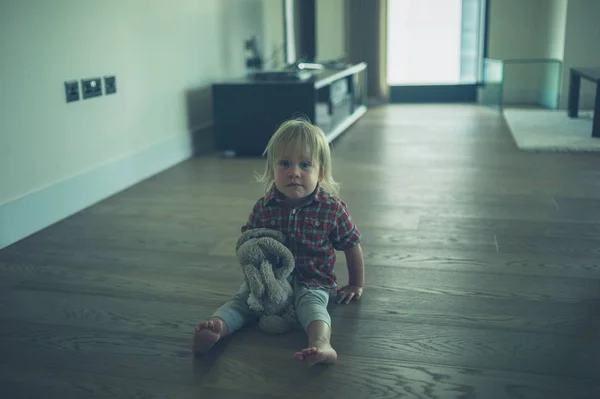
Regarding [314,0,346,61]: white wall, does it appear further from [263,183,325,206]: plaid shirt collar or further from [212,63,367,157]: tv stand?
[263,183,325,206]: plaid shirt collar

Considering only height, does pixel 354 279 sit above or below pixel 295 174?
below

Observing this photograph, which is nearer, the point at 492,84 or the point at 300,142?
the point at 300,142

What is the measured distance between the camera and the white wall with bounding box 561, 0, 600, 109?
5082mm

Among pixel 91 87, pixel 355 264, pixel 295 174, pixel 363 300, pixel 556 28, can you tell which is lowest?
pixel 363 300

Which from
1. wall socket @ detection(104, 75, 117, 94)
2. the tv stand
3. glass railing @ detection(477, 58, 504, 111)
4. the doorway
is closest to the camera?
wall socket @ detection(104, 75, 117, 94)

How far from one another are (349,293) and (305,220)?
0.83ft

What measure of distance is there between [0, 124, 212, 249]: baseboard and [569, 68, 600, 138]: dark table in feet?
8.35

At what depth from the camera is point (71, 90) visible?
2.59 meters

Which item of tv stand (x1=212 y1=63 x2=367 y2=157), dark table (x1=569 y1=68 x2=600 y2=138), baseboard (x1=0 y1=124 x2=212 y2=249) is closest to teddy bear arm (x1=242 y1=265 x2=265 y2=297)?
baseboard (x1=0 y1=124 x2=212 y2=249)

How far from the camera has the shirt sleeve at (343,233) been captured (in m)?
1.59

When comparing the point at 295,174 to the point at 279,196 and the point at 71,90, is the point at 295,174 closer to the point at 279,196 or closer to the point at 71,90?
the point at 279,196

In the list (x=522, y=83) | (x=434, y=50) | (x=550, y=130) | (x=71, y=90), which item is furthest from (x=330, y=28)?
(x=71, y=90)

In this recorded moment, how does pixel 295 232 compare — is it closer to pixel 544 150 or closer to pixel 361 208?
pixel 361 208

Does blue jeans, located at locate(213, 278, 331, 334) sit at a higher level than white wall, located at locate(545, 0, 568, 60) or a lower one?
lower
